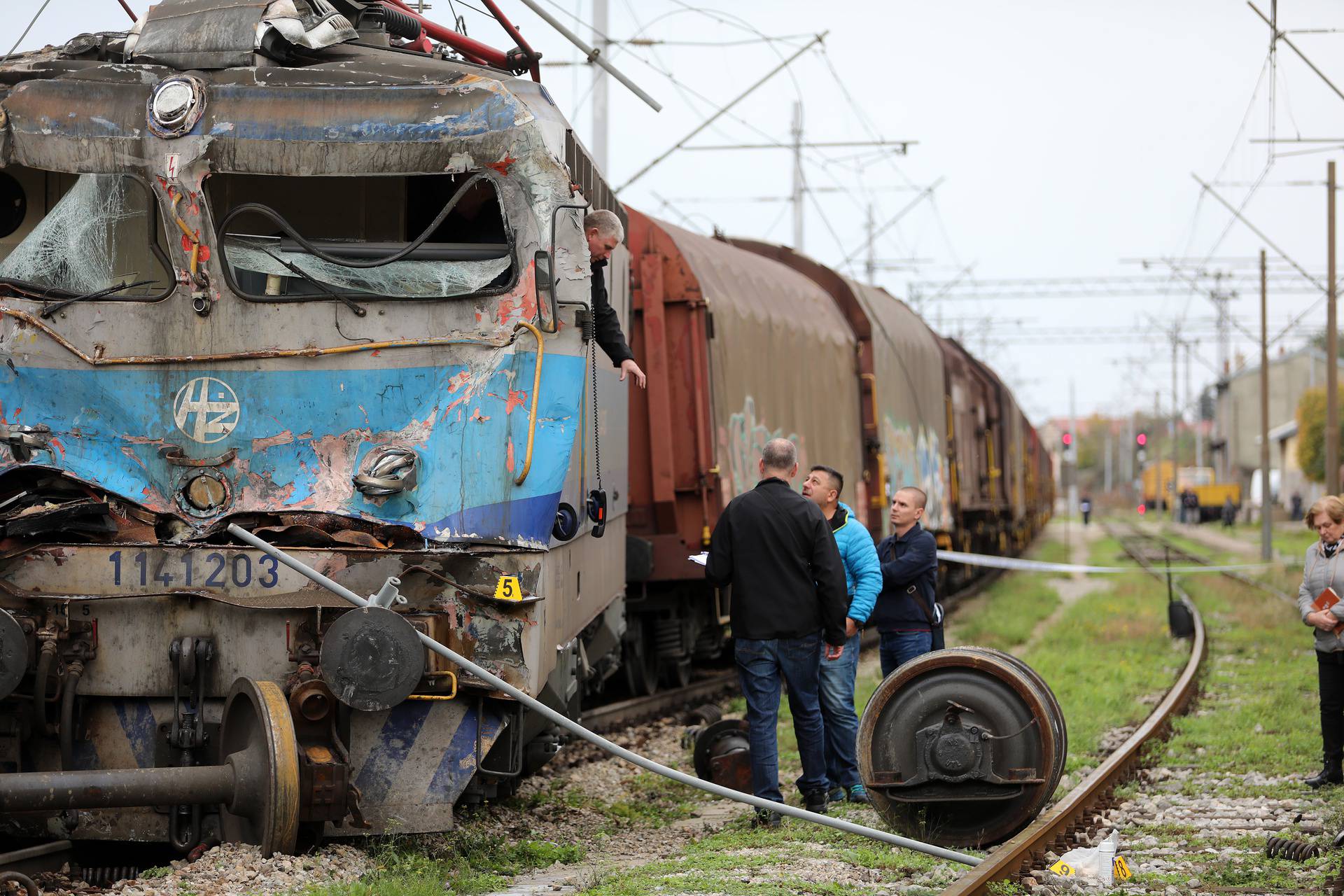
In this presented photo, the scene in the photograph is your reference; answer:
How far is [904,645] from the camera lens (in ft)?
29.0

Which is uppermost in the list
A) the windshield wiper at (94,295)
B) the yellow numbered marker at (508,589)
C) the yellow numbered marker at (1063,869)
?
the windshield wiper at (94,295)

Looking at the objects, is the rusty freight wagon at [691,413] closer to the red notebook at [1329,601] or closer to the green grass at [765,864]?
the green grass at [765,864]

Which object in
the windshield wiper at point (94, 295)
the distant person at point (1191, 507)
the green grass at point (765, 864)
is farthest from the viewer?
the distant person at point (1191, 507)

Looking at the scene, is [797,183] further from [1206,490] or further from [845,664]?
[1206,490]

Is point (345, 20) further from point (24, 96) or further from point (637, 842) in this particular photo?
point (637, 842)

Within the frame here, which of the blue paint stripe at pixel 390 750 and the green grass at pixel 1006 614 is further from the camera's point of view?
the green grass at pixel 1006 614

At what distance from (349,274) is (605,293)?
1495 mm

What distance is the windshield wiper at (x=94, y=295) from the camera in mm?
6562

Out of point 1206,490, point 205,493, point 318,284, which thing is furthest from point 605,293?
point 1206,490

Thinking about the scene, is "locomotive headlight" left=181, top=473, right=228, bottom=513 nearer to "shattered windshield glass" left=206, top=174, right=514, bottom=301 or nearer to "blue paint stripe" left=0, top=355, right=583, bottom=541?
"blue paint stripe" left=0, top=355, right=583, bottom=541

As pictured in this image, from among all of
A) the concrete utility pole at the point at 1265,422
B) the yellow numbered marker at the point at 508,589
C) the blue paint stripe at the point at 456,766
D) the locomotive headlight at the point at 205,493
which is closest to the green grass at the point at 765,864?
the blue paint stripe at the point at 456,766

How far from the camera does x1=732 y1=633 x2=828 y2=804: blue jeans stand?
A: 25.7ft

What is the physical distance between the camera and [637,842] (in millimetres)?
7633

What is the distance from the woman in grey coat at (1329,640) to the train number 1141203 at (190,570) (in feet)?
19.4
